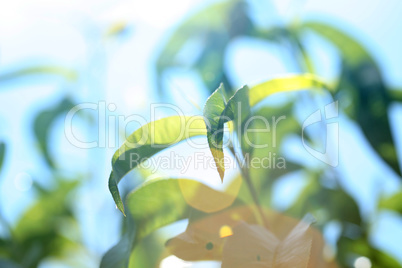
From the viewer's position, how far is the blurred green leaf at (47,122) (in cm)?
72

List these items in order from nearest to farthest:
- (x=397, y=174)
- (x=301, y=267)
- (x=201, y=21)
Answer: (x=301, y=267)
(x=397, y=174)
(x=201, y=21)

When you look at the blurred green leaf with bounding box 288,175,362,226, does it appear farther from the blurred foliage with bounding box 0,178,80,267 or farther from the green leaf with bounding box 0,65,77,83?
the green leaf with bounding box 0,65,77,83

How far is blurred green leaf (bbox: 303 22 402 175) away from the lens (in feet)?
1.77

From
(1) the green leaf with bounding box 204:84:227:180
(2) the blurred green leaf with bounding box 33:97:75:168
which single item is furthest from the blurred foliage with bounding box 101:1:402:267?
(2) the blurred green leaf with bounding box 33:97:75:168

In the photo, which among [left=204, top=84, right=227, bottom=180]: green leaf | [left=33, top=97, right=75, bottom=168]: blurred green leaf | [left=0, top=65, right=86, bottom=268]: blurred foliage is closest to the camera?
[left=204, top=84, right=227, bottom=180]: green leaf

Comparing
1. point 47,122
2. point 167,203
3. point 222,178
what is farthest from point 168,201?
point 47,122

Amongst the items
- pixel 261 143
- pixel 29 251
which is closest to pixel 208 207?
pixel 261 143

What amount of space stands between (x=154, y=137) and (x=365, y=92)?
40cm

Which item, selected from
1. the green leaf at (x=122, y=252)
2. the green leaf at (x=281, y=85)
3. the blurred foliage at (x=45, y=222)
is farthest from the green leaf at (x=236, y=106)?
the blurred foliage at (x=45, y=222)

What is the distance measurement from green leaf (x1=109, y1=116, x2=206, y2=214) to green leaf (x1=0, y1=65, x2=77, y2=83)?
0.54 metres

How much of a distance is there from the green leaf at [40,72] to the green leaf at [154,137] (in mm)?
535

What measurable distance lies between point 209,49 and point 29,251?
424 mm

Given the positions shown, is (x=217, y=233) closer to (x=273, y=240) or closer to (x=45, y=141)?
(x=273, y=240)

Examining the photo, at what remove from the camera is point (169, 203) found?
374 mm
